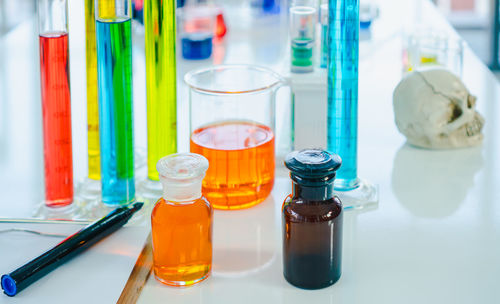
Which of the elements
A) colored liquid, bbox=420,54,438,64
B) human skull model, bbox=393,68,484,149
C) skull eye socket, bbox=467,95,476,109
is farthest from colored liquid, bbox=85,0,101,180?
colored liquid, bbox=420,54,438,64

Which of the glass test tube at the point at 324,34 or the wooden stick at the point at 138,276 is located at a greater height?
the glass test tube at the point at 324,34

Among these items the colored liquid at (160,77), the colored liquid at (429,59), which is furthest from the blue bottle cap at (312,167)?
the colored liquid at (429,59)

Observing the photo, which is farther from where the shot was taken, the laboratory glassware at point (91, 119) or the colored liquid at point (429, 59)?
the colored liquid at point (429, 59)

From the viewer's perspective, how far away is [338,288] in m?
0.99

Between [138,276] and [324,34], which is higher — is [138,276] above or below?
below

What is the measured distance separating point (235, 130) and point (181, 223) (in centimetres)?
30

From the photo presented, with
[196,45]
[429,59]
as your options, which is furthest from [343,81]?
[196,45]

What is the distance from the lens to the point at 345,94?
1.20 meters

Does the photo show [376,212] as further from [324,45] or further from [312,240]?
[324,45]

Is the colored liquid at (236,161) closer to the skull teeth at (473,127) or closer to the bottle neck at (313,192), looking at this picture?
the bottle neck at (313,192)

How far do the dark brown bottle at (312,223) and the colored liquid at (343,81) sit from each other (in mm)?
231

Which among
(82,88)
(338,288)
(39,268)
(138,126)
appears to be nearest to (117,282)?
(39,268)

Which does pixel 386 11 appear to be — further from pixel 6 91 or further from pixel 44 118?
pixel 44 118

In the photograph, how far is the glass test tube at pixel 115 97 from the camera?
44.3 inches
